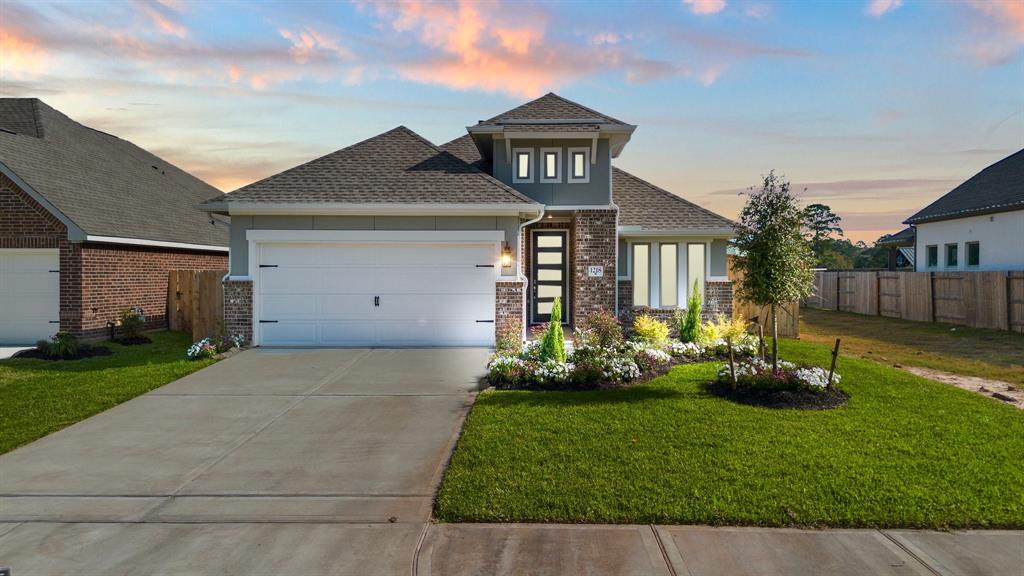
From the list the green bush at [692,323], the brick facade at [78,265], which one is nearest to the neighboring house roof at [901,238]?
the green bush at [692,323]

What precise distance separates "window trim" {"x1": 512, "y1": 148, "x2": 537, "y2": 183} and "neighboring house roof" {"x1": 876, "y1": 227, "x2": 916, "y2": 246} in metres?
25.5

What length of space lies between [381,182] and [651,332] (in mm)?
7027

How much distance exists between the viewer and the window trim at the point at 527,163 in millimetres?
15469

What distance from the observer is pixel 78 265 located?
14320 millimetres

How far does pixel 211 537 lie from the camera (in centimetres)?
484

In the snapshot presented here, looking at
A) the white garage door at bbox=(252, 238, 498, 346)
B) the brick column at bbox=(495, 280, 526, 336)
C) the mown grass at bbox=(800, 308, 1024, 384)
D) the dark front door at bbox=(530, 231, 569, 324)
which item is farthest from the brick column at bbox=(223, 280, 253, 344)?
the mown grass at bbox=(800, 308, 1024, 384)

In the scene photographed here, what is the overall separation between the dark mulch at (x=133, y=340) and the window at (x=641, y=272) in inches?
498

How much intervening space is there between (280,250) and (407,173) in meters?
3.37

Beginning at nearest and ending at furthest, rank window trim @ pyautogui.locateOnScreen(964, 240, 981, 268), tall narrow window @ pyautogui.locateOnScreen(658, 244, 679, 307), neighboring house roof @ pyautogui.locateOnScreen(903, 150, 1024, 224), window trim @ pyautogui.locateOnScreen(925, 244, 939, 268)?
tall narrow window @ pyautogui.locateOnScreen(658, 244, 679, 307), neighboring house roof @ pyautogui.locateOnScreen(903, 150, 1024, 224), window trim @ pyautogui.locateOnScreen(964, 240, 981, 268), window trim @ pyautogui.locateOnScreen(925, 244, 939, 268)

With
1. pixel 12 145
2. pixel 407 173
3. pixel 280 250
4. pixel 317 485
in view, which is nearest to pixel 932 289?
pixel 407 173

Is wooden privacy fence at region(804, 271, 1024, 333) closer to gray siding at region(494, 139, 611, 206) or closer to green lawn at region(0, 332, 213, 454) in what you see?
gray siding at region(494, 139, 611, 206)

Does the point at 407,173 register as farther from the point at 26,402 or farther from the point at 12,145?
the point at 12,145

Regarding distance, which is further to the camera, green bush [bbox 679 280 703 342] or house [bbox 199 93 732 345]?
green bush [bbox 679 280 703 342]

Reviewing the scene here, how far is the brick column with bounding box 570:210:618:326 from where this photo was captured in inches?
597
